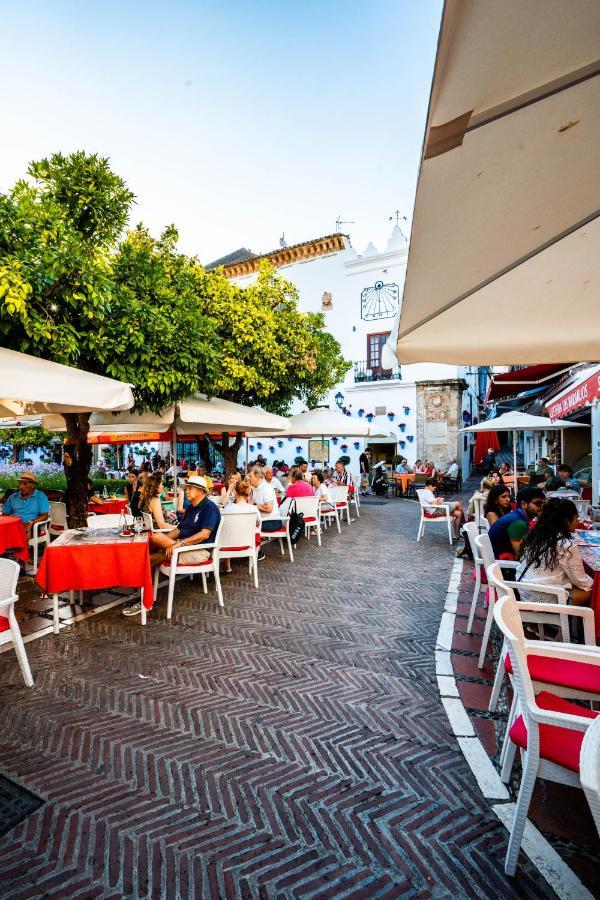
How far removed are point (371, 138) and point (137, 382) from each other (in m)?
4.27

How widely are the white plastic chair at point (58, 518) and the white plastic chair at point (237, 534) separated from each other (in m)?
2.80

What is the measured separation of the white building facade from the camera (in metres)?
20.4

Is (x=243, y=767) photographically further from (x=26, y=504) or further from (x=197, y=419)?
(x=26, y=504)

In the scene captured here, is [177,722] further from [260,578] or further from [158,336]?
[158,336]

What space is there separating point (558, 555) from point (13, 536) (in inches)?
254

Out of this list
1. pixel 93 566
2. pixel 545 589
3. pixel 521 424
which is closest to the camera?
pixel 545 589

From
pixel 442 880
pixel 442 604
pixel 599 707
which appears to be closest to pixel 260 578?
pixel 442 604

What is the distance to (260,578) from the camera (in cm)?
660

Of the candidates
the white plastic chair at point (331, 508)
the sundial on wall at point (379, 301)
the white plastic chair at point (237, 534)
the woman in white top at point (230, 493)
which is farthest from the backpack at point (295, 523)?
the sundial on wall at point (379, 301)

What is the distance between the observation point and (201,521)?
5.33 meters

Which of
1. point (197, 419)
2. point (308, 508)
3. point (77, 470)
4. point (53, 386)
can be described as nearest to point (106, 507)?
point (77, 470)

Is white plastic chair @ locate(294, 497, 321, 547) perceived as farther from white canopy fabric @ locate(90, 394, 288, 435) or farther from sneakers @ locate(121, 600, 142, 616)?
sneakers @ locate(121, 600, 142, 616)

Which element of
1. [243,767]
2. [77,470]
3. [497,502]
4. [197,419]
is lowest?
[243,767]

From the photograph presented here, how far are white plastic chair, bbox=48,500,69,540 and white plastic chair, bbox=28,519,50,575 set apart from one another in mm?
93
